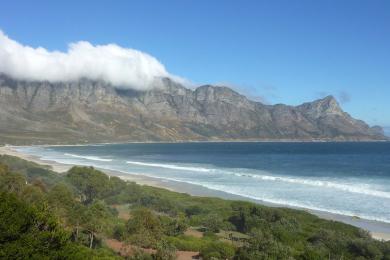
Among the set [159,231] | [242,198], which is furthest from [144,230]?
[242,198]

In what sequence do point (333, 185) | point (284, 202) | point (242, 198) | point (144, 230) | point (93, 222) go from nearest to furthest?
point (144, 230)
point (93, 222)
point (284, 202)
point (242, 198)
point (333, 185)

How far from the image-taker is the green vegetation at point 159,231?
19938 millimetres

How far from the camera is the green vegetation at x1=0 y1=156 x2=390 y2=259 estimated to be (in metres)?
19.9

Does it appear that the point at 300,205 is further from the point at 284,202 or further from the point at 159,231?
the point at 159,231

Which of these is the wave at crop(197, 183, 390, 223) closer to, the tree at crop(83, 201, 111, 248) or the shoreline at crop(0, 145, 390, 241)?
the shoreline at crop(0, 145, 390, 241)

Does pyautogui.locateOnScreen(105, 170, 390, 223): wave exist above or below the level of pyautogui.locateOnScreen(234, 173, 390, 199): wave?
below

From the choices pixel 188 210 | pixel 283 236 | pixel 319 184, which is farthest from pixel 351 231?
pixel 319 184

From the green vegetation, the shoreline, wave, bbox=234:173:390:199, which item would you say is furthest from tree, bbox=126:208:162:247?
wave, bbox=234:173:390:199

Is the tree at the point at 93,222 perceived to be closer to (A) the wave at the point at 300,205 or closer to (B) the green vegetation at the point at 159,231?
(B) the green vegetation at the point at 159,231

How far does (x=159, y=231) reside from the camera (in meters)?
31.3

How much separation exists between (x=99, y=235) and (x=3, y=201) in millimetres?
13015

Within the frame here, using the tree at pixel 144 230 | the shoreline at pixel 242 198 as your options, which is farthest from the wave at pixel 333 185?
the tree at pixel 144 230

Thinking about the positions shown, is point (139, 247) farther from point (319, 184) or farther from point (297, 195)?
point (319, 184)

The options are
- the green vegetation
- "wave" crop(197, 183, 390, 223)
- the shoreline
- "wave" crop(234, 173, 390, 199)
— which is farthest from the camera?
"wave" crop(234, 173, 390, 199)
